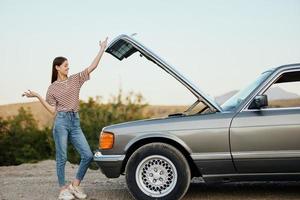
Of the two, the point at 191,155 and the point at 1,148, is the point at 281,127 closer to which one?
the point at 191,155

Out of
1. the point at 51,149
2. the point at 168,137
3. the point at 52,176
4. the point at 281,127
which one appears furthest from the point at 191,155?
the point at 51,149

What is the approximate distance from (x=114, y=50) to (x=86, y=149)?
1.49 metres

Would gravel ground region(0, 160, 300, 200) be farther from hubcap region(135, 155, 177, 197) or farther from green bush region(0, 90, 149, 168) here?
green bush region(0, 90, 149, 168)

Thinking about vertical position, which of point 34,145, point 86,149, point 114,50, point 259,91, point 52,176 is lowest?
point 34,145

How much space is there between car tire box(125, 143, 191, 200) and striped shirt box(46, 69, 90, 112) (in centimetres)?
117

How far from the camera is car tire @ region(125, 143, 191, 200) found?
273 inches

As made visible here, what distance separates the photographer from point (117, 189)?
8891 mm

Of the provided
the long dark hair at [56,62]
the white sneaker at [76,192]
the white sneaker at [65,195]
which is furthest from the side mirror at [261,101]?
the white sneaker at [65,195]

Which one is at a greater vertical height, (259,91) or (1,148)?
(259,91)

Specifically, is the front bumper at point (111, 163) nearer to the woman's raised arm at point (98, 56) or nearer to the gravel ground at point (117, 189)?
the gravel ground at point (117, 189)

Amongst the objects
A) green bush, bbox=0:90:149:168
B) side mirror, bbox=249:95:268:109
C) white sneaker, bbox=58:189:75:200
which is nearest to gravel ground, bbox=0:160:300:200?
white sneaker, bbox=58:189:75:200

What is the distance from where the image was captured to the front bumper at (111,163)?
7.18 metres

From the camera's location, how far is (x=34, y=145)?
44.8 m

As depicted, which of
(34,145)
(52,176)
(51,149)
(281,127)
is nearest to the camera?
(281,127)
